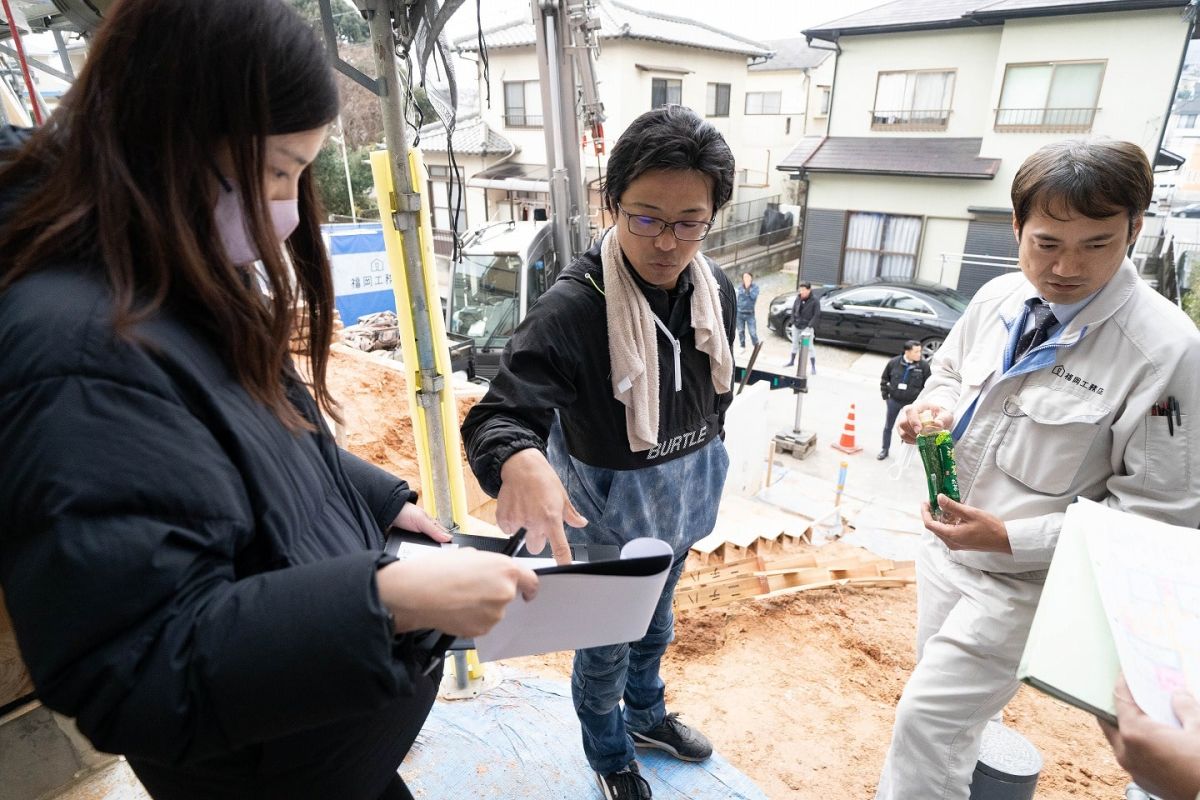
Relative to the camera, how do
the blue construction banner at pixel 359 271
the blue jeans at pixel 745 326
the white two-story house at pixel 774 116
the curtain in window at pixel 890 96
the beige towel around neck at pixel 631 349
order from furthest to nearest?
the white two-story house at pixel 774 116, the curtain in window at pixel 890 96, the blue jeans at pixel 745 326, the blue construction banner at pixel 359 271, the beige towel around neck at pixel 631 349

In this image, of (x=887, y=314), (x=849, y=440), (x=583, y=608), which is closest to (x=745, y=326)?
(x=887, y=314)

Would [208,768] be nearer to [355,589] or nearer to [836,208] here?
[355,589]

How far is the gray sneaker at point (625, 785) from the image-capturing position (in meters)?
2.00

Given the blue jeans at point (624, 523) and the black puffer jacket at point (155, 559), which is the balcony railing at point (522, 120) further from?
the black puffer jacket at point (155, 559)

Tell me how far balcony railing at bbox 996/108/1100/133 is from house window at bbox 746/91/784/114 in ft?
27.1

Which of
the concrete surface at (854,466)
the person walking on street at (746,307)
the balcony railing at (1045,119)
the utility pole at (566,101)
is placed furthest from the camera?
the person walking on street at (746,307)

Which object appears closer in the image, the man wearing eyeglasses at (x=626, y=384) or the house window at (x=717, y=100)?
the man wearing eyeglasses at (x=626, y=384)

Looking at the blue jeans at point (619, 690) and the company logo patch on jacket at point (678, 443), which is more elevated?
the company logo patch on jacket at point (678, 443)

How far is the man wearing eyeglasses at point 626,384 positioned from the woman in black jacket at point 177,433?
0.58 meters

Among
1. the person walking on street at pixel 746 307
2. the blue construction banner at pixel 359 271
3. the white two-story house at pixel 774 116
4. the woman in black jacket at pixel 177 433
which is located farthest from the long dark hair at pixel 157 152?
the white two-story house at pixel 774 116

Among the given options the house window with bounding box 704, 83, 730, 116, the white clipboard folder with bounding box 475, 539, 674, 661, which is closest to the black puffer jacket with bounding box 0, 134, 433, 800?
the white clipboard folder with bounding box 475, 539, 674, 661

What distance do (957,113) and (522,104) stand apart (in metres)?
Result: 8.81

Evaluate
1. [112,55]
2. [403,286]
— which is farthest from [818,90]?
[112,55]

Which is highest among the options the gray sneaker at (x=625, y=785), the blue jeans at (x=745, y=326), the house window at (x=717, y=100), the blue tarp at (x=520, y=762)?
the house window at (x=717, y=100)
